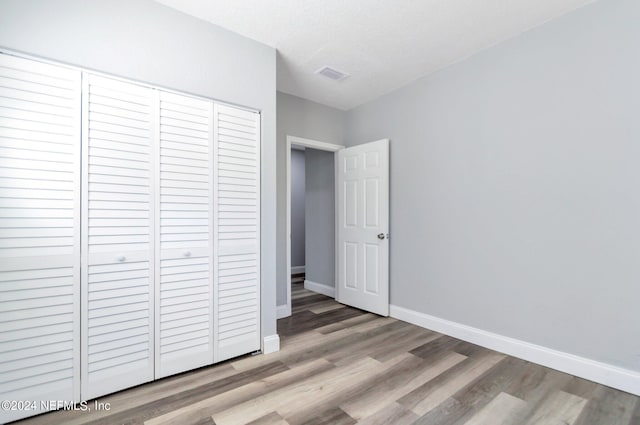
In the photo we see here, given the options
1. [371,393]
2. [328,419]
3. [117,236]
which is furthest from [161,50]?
[371,393]

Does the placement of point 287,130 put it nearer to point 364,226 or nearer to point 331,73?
point 331,73

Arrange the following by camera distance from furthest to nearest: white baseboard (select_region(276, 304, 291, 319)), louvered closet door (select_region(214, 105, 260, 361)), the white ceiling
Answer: white baseboard (select_region(276, 304, 291, 319)), louvered closet door (select_region(214, 105, 260, 361)), the white ceiling

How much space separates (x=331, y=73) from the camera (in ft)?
10.0

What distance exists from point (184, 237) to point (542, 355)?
2.89m

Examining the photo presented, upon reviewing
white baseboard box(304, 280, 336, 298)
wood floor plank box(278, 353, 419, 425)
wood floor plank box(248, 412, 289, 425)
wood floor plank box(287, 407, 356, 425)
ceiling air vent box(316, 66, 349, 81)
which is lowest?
wood floor plank box(278, 353, 419, 425)

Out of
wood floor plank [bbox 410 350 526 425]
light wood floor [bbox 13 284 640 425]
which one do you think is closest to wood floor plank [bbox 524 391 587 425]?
light wood floor [bbox 13 284 640 425]

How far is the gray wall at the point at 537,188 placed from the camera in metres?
1.97

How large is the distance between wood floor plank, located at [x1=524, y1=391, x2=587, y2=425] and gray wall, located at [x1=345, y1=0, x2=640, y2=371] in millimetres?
430

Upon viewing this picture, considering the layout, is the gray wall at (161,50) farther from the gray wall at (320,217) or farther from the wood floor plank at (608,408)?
the wood floor plank at (608,408)

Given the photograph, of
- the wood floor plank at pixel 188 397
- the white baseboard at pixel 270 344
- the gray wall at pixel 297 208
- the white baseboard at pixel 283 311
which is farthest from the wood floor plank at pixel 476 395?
the gray wall at pixel 297 208

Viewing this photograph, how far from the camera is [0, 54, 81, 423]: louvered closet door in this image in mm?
1604

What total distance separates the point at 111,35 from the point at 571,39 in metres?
3.24

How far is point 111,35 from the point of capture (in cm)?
189

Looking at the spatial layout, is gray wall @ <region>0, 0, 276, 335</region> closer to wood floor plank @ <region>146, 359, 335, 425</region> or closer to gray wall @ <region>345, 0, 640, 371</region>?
wood floor plank @ <region>146, 359, 335, 425</region>
